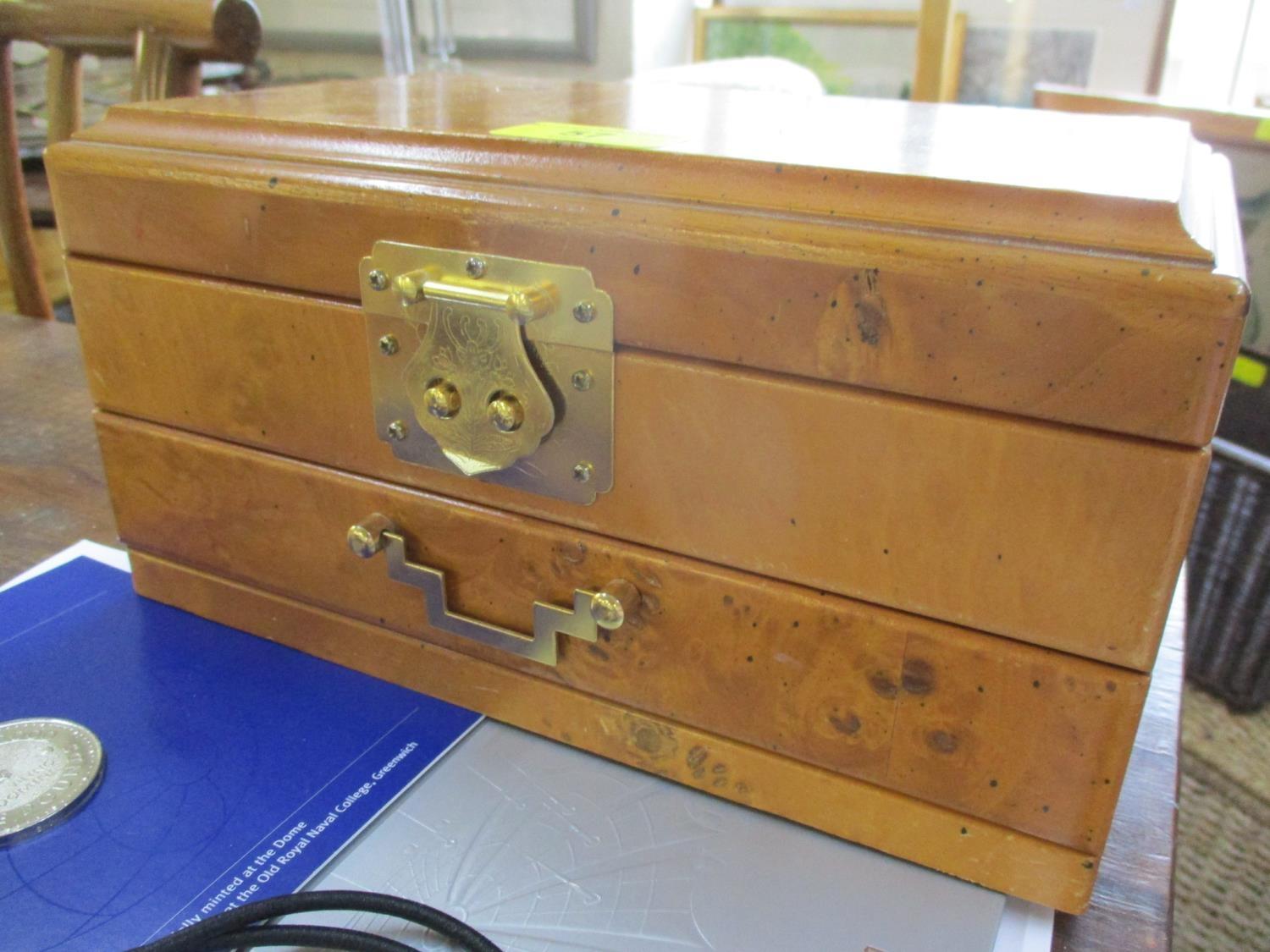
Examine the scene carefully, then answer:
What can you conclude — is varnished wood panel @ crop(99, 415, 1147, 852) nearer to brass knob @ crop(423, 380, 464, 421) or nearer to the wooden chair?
brass knob @ crop(423, 380, 464, 421)

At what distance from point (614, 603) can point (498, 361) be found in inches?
5.3

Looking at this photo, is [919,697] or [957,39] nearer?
[919,697]

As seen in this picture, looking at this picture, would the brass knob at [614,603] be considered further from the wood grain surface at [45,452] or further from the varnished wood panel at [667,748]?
the wood grain surface at [45,452]

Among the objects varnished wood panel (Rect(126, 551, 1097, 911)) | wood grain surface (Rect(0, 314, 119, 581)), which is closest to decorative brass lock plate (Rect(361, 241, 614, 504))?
varnished wood panel (Rect(126, 551, 1097, 911))

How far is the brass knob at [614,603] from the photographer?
1.65 ft

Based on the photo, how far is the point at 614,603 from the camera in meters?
0.50

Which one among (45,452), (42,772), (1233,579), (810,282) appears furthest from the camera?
(1233,579)

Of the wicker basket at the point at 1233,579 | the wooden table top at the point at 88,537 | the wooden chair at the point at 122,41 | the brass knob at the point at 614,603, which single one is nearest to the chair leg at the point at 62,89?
the wooden chair at the point at 122,41

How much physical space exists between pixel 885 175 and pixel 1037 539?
16cm

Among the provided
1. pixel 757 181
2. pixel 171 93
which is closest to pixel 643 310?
pixel 757 181

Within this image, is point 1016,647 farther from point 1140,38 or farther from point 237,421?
point 1140,38

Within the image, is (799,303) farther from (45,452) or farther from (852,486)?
(45,452)

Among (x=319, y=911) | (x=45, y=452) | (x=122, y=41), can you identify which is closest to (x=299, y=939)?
(x=319, y=911)

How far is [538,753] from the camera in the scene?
58 cm
